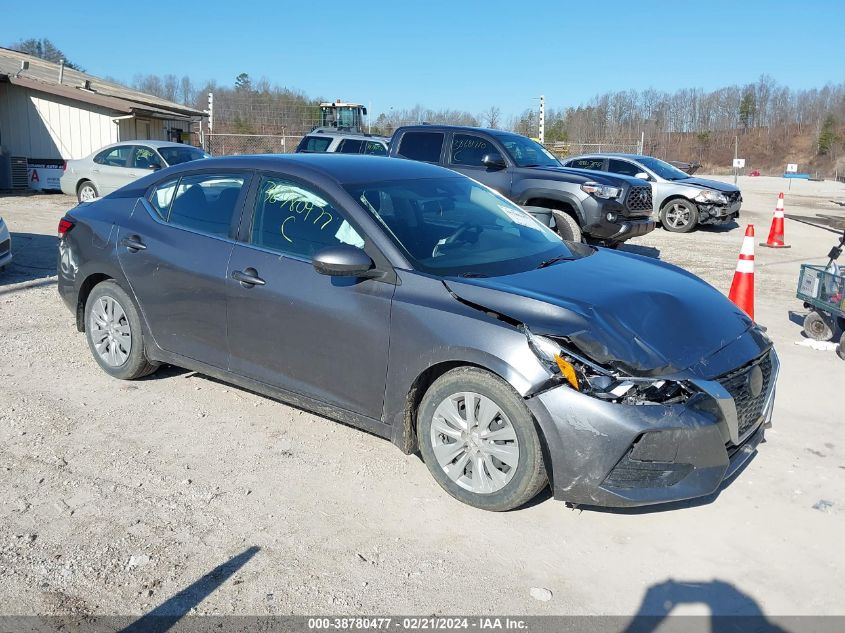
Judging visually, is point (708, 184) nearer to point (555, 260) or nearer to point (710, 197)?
point (710, 197)

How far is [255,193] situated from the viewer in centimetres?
472

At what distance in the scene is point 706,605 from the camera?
308 centimetres

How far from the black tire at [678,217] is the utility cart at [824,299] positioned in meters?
9.09

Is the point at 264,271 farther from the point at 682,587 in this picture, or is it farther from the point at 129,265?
the point at 682,587

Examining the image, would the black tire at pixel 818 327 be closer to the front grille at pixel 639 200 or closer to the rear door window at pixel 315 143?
the front grille at pixel 639 200

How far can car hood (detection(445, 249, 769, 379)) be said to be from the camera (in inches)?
140

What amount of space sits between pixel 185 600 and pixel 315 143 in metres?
14.7

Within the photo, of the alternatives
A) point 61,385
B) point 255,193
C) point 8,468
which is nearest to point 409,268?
point 255,193

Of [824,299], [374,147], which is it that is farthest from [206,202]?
[374,147]

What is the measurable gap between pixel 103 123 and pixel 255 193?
793 inches

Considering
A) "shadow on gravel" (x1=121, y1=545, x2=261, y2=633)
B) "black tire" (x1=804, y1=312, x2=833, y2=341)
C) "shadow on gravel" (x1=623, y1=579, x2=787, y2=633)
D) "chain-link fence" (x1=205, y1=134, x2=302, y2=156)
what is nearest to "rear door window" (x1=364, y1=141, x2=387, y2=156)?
"black tire" (x1=804, y1=312, x2=833, y2=341)

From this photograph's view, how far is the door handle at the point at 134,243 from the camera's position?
17.0ft

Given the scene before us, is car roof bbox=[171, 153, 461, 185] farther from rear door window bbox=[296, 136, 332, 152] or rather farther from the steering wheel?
rear door window bbox=[296, 136, 332, 152]

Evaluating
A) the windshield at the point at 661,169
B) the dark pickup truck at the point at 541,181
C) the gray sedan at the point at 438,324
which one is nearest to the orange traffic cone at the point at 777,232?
the windshield at the point at 661,169
